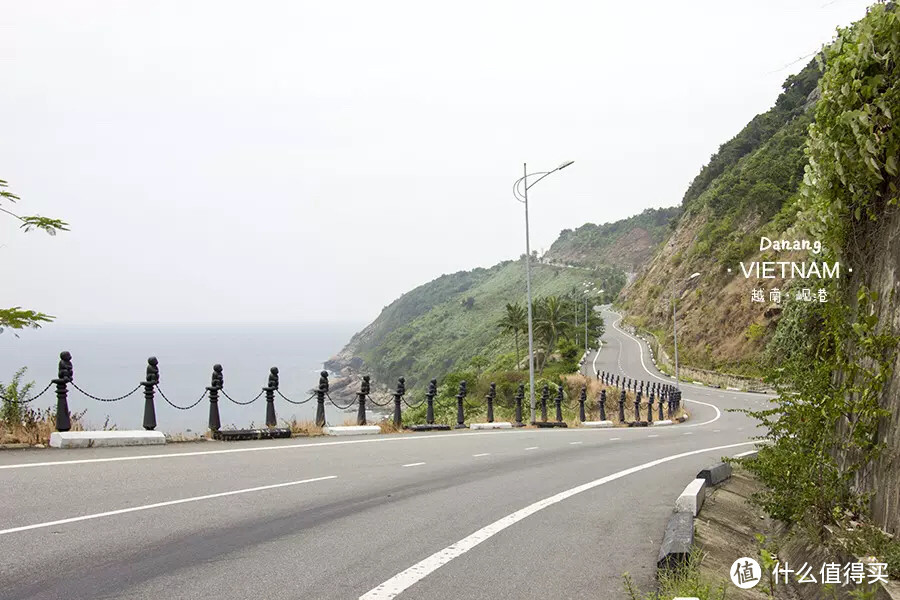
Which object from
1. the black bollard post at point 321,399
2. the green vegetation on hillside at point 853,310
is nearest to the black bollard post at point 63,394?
the black bollard post at point 321,399

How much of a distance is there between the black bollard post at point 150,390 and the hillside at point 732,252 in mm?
51170

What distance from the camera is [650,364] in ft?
278

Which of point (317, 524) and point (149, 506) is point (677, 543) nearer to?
point (317, 524)

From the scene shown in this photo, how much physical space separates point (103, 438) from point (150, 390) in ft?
4.99

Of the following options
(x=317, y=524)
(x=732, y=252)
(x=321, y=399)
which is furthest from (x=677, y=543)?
(x=732, y=252)

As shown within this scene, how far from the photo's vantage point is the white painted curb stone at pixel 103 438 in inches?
447

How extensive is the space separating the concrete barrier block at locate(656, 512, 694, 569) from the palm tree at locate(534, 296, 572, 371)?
7347 centimetres

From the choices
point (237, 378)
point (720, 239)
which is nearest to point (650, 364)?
point (720, 239)

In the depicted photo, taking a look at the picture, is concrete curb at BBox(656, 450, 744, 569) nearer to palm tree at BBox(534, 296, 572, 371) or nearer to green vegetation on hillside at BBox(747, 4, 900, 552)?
green vegetation on hillside at BBox(747, 4, 900, 552)

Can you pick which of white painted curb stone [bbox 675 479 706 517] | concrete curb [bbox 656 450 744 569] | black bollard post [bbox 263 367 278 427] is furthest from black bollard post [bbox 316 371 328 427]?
white painted curb stone [bbox 675 479 706 517]

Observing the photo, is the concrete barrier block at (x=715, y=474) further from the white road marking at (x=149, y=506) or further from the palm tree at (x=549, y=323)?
the palm tree at (x=549, y=323)

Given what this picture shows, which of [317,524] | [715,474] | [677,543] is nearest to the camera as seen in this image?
[677,543]

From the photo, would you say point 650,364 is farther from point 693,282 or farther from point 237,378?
point 237,378

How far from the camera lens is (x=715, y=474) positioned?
396 inches
